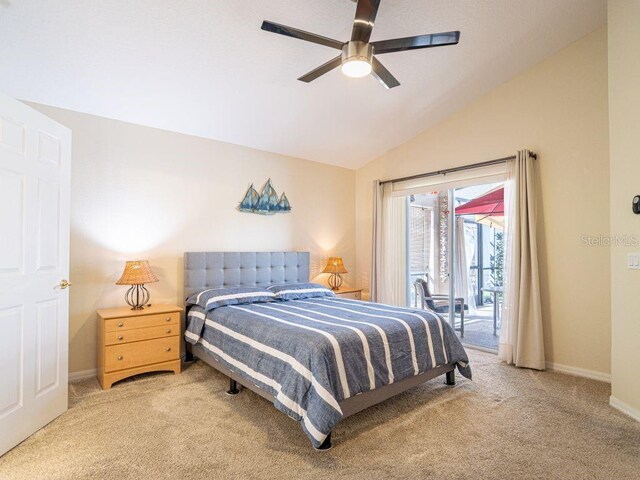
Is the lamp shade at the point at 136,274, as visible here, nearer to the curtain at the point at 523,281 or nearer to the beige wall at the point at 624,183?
the curtain at the point at 523,281

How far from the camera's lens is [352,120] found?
4.50 meters

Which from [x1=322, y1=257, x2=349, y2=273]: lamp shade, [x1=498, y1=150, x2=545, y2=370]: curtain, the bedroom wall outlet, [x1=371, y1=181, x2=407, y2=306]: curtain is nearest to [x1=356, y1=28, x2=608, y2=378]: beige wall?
[x1=498, y1=150, x2=545, y2=370]: curtain

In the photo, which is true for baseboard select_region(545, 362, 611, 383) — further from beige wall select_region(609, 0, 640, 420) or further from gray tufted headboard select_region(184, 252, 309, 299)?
gray tufted headboard select_region(184, 252, 309, 299)

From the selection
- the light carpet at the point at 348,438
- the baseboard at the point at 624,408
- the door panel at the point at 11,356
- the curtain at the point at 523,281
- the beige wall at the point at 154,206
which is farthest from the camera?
the curtain at the point at 523,281

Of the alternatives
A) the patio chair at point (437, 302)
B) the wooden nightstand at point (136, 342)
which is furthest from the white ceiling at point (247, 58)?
the patio chair at point (437, 302)

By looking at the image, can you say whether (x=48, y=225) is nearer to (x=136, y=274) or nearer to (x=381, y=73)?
(x=136, y=274)

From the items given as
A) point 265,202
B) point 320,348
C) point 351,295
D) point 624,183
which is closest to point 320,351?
point 320,348

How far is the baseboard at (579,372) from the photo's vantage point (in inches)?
135

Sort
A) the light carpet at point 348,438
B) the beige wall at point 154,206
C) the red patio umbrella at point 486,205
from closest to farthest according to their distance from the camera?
1. the light carpet at point 348,438
2. the beige wall at point 154,206
3. the red patio umbrella at point 486,205

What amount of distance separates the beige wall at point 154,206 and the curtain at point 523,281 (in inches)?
108

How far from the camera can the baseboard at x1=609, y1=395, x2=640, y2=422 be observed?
2627 mm

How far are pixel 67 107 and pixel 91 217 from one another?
3.53 ft

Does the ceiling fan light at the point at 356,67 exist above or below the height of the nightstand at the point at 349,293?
above

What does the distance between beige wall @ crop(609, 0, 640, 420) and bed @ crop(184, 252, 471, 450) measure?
1.16 m
